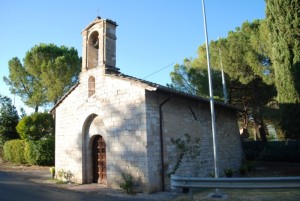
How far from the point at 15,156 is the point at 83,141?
1300 centimetres

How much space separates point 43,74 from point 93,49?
1442cm

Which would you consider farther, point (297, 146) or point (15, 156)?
point (15, 156)

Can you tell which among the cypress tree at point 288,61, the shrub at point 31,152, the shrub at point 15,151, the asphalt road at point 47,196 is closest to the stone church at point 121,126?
the asphalt road at point 47,196

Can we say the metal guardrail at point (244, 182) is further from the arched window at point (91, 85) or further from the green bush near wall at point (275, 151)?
the green bush near wall at point (275, 151)

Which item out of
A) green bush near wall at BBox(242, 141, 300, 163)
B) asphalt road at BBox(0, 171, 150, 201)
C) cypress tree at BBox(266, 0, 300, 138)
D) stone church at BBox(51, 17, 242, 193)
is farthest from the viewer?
green bush near wall at BBox(242, 141, 300, 163)

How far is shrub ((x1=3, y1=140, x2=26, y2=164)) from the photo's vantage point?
2175 centimetres

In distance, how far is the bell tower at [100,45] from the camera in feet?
38.2

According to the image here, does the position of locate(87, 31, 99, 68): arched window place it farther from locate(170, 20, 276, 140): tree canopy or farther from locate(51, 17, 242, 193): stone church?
locate(170, 20, 276, 140): tree canopy

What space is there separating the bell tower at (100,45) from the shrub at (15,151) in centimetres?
1254

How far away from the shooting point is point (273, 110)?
18.8 metres

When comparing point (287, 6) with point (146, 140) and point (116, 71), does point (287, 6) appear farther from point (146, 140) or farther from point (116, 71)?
point (146, 140)

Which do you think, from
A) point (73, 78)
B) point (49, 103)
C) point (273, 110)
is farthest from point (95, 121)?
point (49, 103)

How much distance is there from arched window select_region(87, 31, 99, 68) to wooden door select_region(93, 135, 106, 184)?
10.8 ft

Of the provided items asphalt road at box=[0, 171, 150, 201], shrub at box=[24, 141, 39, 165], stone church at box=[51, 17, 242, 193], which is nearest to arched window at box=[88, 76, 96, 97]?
stone church at box=[51, 17, 242, 193]
